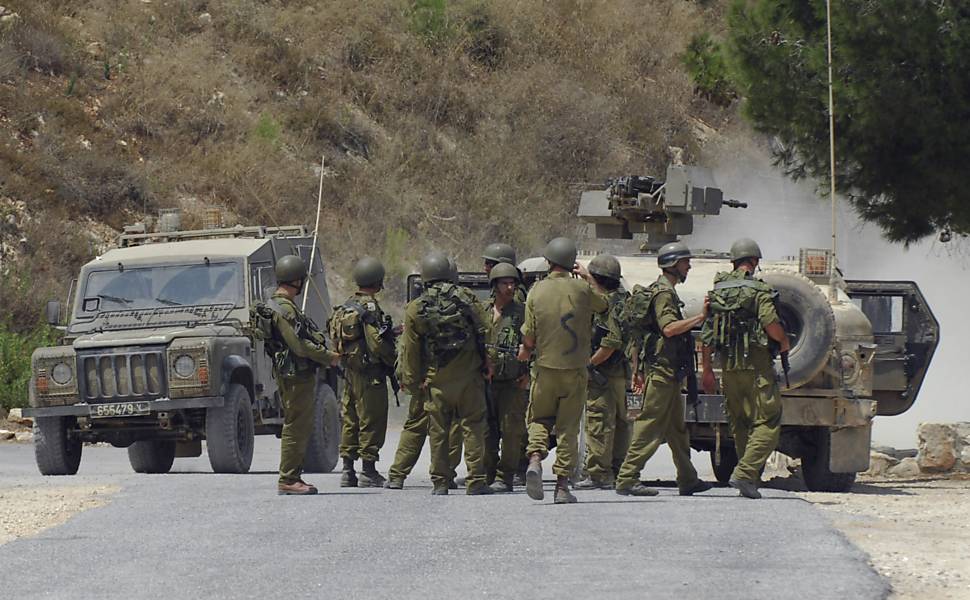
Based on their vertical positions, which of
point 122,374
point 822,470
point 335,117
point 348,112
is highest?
point 348,112

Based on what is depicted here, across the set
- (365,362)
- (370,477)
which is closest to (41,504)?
(370,477)

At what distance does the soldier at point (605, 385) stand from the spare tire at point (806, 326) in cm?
123

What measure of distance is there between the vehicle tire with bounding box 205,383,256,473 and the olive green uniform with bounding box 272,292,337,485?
2.53 m

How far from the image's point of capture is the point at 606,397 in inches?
466

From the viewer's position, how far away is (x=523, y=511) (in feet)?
33.1

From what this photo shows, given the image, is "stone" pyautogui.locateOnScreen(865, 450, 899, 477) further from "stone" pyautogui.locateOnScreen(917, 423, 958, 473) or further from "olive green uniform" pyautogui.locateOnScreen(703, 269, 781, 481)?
"olive green uniform" pyautogui.locateOnScreen(703, 269, 781, 481)

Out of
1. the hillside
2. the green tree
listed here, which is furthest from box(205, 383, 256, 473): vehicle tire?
the hillside

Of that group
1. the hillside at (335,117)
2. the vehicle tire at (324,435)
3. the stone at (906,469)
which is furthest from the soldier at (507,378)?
the hillside at (335,117)

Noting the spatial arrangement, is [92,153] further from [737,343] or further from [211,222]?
[737,343]

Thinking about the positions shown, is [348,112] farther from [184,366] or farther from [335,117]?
[184,366]

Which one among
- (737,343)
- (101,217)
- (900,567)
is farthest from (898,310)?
(101,217)

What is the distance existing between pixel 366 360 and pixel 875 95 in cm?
697

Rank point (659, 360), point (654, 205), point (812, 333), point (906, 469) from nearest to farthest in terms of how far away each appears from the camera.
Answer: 1. point (659, 360)
2. point (812, 333)
3. point (654, 205)
4. point (906, 469)

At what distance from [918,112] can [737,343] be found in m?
6.74
